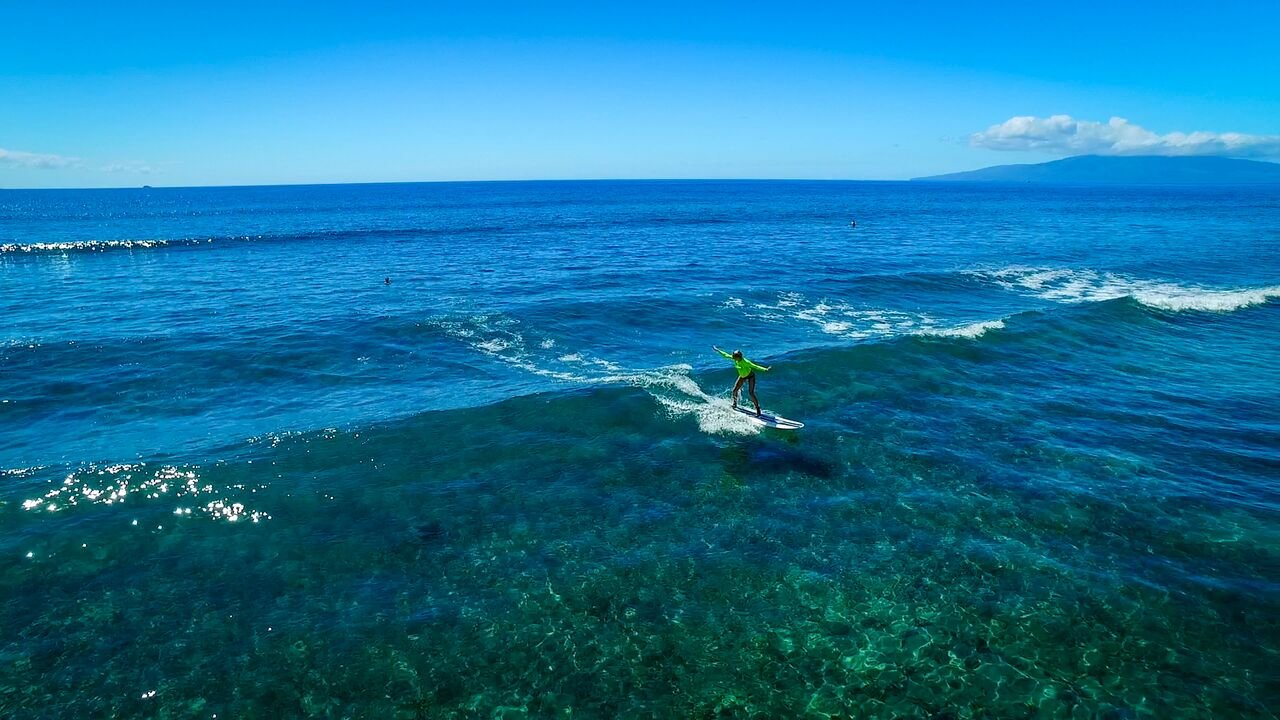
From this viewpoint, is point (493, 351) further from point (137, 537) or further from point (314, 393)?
point (137, 537)

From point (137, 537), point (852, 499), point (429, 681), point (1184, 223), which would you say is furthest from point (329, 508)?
point (1184, 223)

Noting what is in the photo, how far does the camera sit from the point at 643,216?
5655 inches

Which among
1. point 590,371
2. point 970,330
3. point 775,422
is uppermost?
point 970,330

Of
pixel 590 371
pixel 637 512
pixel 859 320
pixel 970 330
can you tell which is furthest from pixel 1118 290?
pixel 637 512

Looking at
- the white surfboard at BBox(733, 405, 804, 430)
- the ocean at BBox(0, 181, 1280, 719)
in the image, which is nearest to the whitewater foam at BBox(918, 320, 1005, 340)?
the ocean at BBox(0, 181, 1280, 719)

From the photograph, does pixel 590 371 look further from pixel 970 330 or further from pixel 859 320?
pixel 970 330

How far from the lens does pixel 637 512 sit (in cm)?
2312

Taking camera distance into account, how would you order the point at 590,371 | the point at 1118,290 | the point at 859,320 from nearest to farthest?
1. the point at 590,371
2. the point at 859,320
3. the point at 1118,290

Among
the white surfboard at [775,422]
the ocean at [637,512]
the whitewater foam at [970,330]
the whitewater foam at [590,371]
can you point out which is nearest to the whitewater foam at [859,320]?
the whitewater foam at [970,330]

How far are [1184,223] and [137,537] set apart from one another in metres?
158

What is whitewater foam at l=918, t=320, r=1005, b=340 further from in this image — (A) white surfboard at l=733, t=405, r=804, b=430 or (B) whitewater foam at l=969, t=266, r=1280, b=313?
(A) white surfboard at l=733, t=405, r=804, b=430

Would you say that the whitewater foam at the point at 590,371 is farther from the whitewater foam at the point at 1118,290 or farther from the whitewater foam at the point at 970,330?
the whitewater foam at the point at 1118,290

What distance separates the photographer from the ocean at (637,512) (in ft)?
52.5

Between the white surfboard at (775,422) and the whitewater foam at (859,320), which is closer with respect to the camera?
the white surfboard at (775,422)
